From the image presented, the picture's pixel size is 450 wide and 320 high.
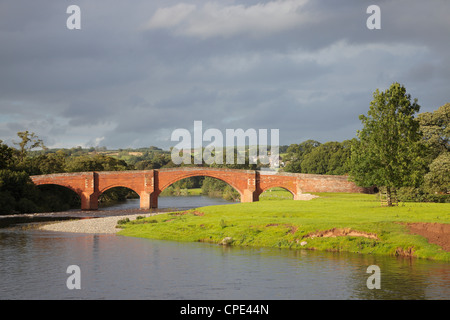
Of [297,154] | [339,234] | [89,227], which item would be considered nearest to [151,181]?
[89,227]

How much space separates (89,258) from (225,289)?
11702 mm

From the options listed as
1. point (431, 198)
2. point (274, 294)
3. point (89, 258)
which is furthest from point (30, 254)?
point (431, 198)

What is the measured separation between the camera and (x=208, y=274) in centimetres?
2617

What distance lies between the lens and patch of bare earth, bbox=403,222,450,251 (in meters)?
30.6

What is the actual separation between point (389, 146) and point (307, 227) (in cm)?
1672

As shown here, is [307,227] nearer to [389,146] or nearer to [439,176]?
[389,146]

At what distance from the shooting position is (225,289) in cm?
2320

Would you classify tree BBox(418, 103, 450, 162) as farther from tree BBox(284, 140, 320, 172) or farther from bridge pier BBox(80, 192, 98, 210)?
tree BBox(284, 140, 320, 172)

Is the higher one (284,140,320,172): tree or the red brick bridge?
(284,140,320,172): tree

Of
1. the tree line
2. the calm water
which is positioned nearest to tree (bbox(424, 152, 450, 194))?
the tree line

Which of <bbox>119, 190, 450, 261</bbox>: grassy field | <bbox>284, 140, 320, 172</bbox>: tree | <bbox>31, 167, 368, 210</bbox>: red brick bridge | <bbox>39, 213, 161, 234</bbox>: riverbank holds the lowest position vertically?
<bbox>39, 213, 161, 234</bbox>: riverbank

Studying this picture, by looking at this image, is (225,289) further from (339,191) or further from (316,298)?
(339,191)

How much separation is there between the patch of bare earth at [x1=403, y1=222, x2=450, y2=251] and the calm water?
248 cm

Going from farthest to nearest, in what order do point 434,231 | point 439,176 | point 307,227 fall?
point 439,176, point 307,227, point 434,231
